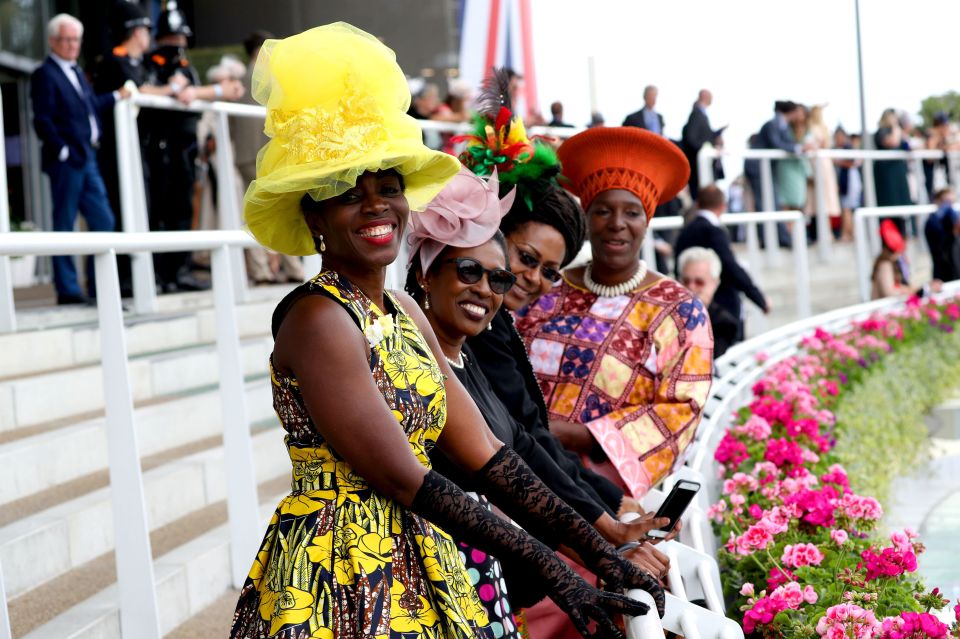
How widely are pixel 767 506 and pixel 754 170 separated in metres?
10.6

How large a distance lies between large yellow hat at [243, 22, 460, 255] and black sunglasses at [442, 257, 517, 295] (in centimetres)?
58

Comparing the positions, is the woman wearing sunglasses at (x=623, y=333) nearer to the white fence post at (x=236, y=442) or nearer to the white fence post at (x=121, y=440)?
the white fence post at (x=236, y=442)

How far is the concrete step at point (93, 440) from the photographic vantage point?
4145mm

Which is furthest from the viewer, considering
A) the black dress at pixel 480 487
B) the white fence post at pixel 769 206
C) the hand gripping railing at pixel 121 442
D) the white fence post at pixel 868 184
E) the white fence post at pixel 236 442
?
the white fence post at pixel 868 184

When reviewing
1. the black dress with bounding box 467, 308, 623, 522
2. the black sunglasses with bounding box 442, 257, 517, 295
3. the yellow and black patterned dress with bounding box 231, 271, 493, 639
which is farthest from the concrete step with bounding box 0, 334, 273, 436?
the yellow and black patterned dress with bounding box 231, 271, 493, 639

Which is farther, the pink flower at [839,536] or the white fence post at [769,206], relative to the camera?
the white fence post at [769,206]

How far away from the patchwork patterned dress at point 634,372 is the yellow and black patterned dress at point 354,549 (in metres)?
1.55

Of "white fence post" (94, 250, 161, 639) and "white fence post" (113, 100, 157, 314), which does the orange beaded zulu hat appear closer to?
"white fence post" (94, 250, 161, 639)

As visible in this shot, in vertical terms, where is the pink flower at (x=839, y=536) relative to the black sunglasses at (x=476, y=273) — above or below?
below

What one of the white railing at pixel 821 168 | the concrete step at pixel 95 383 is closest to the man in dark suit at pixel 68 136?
the concrete step at pixel 95 383

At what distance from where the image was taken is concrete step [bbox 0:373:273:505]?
4145mm

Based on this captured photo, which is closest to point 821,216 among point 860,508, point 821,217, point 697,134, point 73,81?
point 821,217

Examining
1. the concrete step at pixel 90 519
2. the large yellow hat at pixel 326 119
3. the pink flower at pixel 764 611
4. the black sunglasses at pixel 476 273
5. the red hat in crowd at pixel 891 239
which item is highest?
the large yellow hat at pixel 326 119

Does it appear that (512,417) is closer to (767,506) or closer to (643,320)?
(643,320)
